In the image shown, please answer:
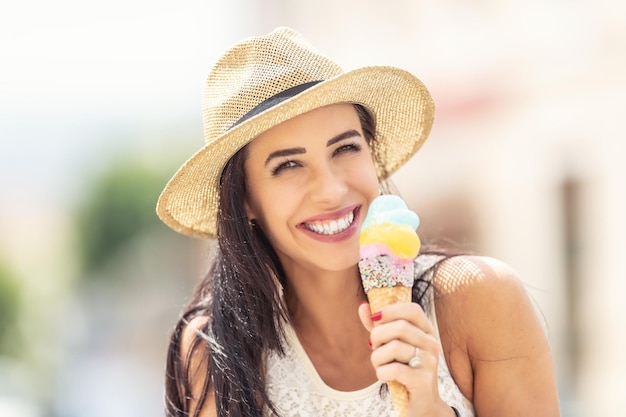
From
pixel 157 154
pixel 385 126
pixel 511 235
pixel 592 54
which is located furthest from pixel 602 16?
pixel 157 154

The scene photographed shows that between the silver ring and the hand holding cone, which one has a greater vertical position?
the hand holding cone

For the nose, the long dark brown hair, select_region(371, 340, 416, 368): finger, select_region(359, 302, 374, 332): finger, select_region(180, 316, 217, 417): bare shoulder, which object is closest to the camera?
select_region(371, 340, 416, 368): finger

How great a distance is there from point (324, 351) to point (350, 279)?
31cm

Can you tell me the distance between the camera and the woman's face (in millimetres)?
2947

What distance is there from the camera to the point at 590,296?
11.6 m

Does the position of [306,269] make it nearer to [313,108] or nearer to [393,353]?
[313,108]

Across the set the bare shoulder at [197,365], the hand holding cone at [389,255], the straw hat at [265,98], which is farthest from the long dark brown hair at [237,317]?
the hand holding cone at [389,255]

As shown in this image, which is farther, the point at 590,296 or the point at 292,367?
the point at 590,296

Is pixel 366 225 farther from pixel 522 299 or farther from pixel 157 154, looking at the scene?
pixel 157 154

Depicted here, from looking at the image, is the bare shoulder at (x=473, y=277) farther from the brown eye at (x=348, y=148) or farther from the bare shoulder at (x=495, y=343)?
the brown eye at (x=348, y=148)

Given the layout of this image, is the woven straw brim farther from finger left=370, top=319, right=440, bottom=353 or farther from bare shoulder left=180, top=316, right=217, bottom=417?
finger left=370, top=319, right=440, bottom=353

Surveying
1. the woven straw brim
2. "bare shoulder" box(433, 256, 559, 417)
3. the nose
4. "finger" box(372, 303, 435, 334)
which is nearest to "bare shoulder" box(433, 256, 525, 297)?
"bare shoulder" box(433, 256, 559, 417)

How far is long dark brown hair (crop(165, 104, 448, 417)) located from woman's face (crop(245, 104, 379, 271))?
0.23 meters

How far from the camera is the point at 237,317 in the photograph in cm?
333
